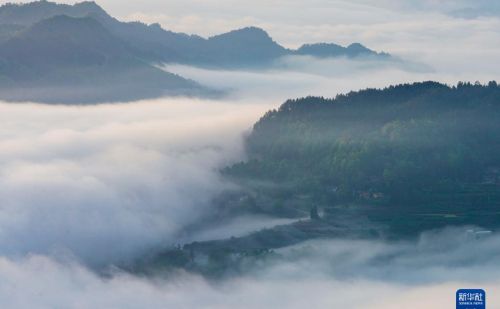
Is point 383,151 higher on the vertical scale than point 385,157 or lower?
higher

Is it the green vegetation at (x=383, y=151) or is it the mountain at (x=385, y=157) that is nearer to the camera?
the mountain at (x=385, y=157)

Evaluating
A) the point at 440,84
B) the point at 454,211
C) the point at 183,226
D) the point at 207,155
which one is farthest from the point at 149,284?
the point at 440,84

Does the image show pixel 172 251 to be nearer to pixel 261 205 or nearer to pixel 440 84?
pixel 261 205

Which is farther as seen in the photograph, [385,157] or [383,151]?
[383,151]

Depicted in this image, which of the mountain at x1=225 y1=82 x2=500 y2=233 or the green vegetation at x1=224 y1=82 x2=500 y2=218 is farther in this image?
the green vegetation at x1=224 y1=82 x2=500 y2=218
